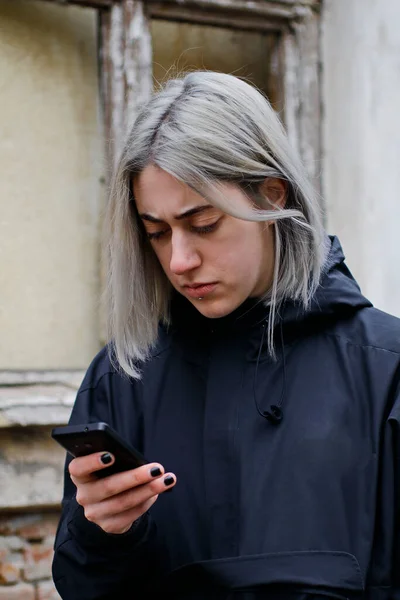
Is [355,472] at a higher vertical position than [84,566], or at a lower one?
higher

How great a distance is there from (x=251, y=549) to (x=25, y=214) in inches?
79.6

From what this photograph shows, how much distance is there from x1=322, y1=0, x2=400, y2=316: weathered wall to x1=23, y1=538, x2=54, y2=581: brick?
158 centimetres

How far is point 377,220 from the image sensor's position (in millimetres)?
3713

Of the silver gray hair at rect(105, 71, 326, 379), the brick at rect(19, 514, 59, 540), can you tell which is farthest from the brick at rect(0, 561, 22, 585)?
the silver gray hair at rect(105, 71, 326, 379)

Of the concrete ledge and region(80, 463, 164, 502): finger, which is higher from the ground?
region(80, 463, 164, 502): finger

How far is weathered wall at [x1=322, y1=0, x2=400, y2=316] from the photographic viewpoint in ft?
12.1

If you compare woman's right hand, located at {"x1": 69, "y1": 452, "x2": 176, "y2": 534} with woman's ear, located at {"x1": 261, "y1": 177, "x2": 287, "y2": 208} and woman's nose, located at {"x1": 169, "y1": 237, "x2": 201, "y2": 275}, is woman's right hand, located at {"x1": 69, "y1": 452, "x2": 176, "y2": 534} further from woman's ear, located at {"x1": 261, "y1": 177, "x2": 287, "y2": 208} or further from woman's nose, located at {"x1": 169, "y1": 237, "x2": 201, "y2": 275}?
woman's ear, located at {"x1": 261, "y1": 177, "x2": 287, "y2": 208}

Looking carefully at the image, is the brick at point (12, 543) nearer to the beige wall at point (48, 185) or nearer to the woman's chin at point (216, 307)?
the beige wall at point (48, 185)

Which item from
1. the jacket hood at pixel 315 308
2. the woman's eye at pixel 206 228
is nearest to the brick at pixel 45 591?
the jacket hood at pixel 315 308

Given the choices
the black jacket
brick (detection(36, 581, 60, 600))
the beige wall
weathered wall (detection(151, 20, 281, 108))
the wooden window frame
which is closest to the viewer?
the black jacket

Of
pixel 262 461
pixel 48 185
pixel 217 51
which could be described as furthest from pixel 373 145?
pixel 262 461

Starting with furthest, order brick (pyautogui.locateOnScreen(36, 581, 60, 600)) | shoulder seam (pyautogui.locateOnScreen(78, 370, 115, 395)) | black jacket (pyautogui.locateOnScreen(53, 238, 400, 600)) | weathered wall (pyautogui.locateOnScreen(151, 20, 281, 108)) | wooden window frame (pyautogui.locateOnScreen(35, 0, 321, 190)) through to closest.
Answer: weathered wall (pyautogui.locateOnScreen(151, 20, 281, 108)) → wooden window frame (pyautogui.locateOnScreen(35, 0, 321, 190)) → brick (pyautogui.locateOnScreen(36, 581, 60, 600)) → shoulder seam (pyautogui.locateOnScreen(78, 370, 115, 395)) → black jacket (pyautogui.locateOnScreen(53, 238, 400, 600))

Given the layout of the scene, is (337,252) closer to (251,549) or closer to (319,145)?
(251,549)

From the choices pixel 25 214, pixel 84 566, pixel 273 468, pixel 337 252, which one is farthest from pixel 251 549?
pixel 25 214
